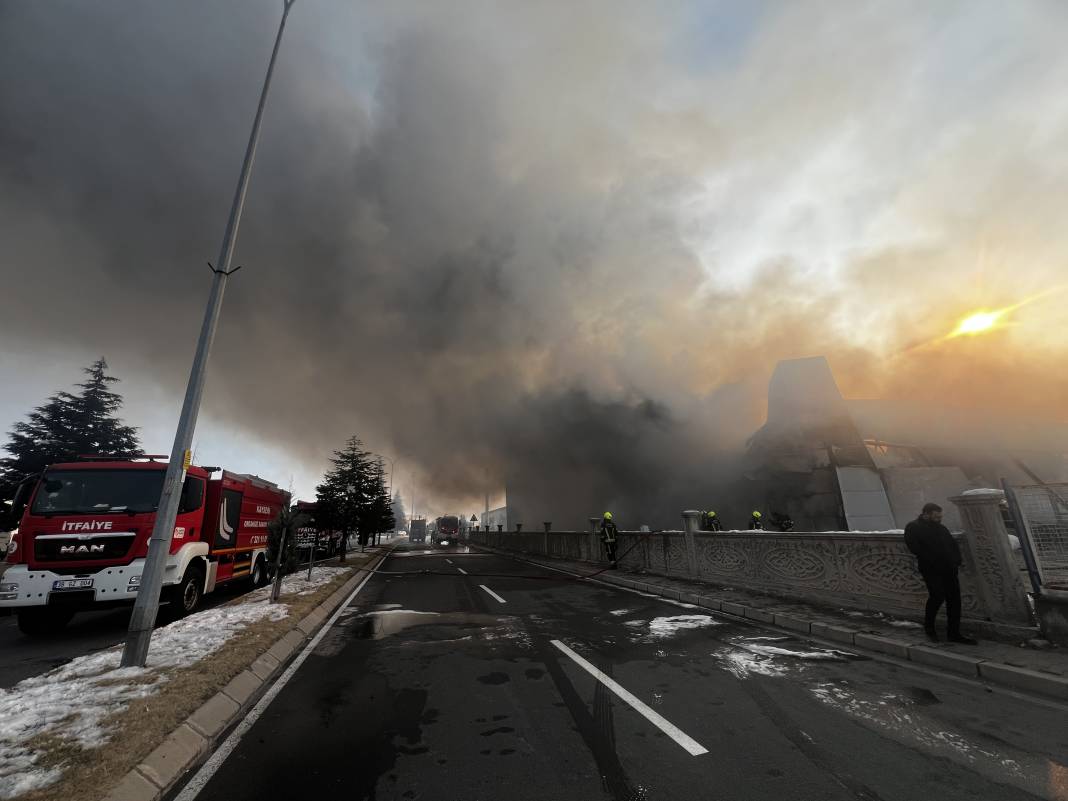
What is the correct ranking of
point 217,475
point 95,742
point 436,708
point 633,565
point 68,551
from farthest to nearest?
point 633,565
point 217,475
point 68,551
point 436,708
point 95,742

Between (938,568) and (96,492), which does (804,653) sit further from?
(96,492)

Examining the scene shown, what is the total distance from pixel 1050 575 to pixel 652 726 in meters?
5.54

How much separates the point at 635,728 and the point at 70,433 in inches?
1673

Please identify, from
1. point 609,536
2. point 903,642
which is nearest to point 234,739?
point 903,642

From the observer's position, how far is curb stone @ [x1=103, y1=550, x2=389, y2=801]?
2672mm

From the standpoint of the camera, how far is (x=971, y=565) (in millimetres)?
6055

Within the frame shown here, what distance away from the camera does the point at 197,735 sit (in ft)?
11.0

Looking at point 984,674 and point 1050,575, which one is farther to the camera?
point 1050,575

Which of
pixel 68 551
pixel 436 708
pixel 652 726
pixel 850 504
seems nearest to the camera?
pixel 652 726

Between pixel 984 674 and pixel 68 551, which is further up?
pixel 68 551

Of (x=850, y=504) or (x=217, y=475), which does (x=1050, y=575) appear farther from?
(x=850, y=504)

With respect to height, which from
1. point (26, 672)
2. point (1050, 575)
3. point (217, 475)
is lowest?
point (26, 672)

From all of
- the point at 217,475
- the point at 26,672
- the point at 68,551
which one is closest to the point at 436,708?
the point at 26,672

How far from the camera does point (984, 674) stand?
179 inches
